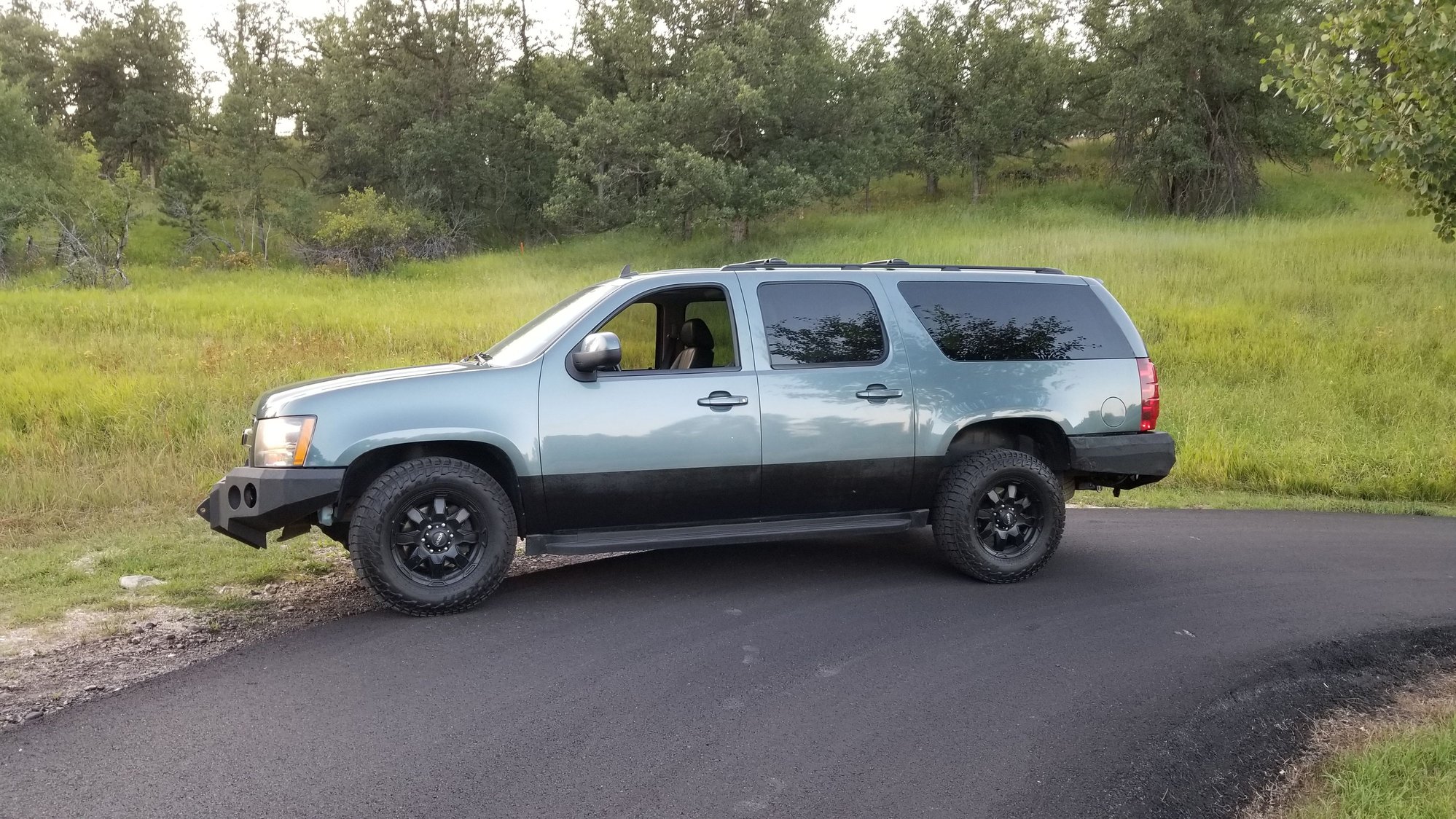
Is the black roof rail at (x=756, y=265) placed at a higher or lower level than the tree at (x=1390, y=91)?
lower

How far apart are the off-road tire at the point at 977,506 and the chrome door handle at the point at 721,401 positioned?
4.95ft

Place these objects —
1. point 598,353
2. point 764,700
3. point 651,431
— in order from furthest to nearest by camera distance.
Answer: point 651,431 → point 598,353 → point 764,700

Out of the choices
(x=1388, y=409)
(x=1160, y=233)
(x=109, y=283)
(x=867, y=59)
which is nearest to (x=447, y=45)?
(x=867, y=59)

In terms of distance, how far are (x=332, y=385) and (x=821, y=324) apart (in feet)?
9.70

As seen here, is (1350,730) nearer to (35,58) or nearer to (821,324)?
(821,324)

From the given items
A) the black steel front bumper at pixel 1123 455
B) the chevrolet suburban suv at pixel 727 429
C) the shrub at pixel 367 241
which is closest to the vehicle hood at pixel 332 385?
the chevrolet suburban suv at pixel 727 429

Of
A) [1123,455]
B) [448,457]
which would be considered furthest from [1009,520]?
[448,457]

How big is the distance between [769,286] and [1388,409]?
11784 mm

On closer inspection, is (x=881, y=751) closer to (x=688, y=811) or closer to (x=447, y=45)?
(x=688, y=811)

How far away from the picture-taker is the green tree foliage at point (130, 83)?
56781 millimetres

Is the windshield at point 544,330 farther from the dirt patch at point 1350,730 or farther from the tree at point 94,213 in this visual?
the tree at point 94,213

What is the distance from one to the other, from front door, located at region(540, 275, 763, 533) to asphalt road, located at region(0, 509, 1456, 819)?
23.2 inches

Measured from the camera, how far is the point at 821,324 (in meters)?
6.48

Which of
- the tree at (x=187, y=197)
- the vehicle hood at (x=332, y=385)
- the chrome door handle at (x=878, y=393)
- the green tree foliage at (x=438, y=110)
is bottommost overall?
the chrome door handle at (x=878, y=393)
